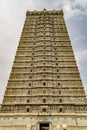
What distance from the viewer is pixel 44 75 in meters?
45.1

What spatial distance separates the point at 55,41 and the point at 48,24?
5.99m

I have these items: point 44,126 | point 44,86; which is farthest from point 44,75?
point 44,126

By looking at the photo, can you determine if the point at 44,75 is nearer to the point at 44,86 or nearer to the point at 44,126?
the point at 44,86

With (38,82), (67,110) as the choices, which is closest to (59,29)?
(38,82)

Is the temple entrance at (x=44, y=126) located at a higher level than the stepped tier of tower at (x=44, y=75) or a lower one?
lower

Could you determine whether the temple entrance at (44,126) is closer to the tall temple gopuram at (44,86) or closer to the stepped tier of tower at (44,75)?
the tall temple gopuram at (44,86)

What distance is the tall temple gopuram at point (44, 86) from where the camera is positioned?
3884 centimetres

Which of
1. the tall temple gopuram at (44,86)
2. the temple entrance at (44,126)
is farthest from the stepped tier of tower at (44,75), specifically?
the temple entrance at (44,126)

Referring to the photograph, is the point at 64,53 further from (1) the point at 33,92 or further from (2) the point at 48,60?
(1) the point at 33,92

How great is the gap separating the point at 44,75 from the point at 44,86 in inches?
97.6

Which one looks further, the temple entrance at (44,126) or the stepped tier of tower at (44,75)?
the stepped tier of tower at (44,75)

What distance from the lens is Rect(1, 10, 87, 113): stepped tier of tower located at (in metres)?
40.8

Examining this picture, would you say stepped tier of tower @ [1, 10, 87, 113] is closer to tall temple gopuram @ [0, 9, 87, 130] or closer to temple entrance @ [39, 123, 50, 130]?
tall temple gopuram @ [0, 9, 87, 130]

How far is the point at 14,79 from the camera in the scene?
4462cm
